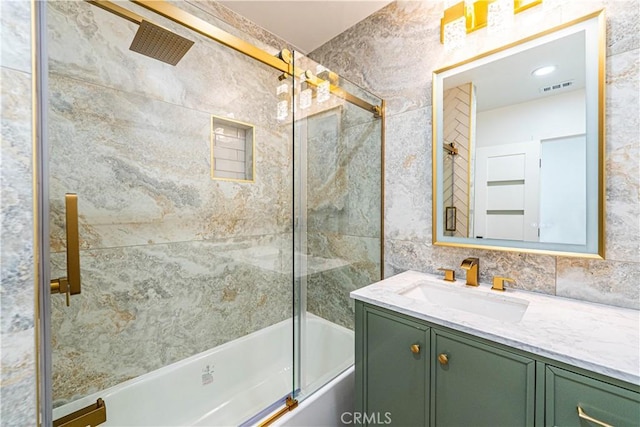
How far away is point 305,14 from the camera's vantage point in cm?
166

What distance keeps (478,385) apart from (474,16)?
153 centimetres

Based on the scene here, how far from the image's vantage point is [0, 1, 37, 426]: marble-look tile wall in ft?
1.97

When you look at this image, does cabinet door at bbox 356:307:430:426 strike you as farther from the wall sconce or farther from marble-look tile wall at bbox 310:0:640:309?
the wall sconce

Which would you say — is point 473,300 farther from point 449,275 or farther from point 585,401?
point 585,401

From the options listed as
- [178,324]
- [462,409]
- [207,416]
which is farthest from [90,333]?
[462,409]

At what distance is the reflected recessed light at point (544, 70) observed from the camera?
1.06 metres

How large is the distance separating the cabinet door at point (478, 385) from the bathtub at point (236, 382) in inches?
23.7

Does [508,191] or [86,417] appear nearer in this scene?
[86,417]

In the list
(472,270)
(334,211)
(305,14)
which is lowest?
(472,270)

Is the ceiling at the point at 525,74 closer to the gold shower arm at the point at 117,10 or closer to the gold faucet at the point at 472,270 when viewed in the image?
the gold faucet at the point at 472,270

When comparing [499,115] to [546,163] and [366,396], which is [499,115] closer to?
[546,163]

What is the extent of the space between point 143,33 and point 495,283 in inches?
75.0

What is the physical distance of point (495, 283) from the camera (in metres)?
1.17
